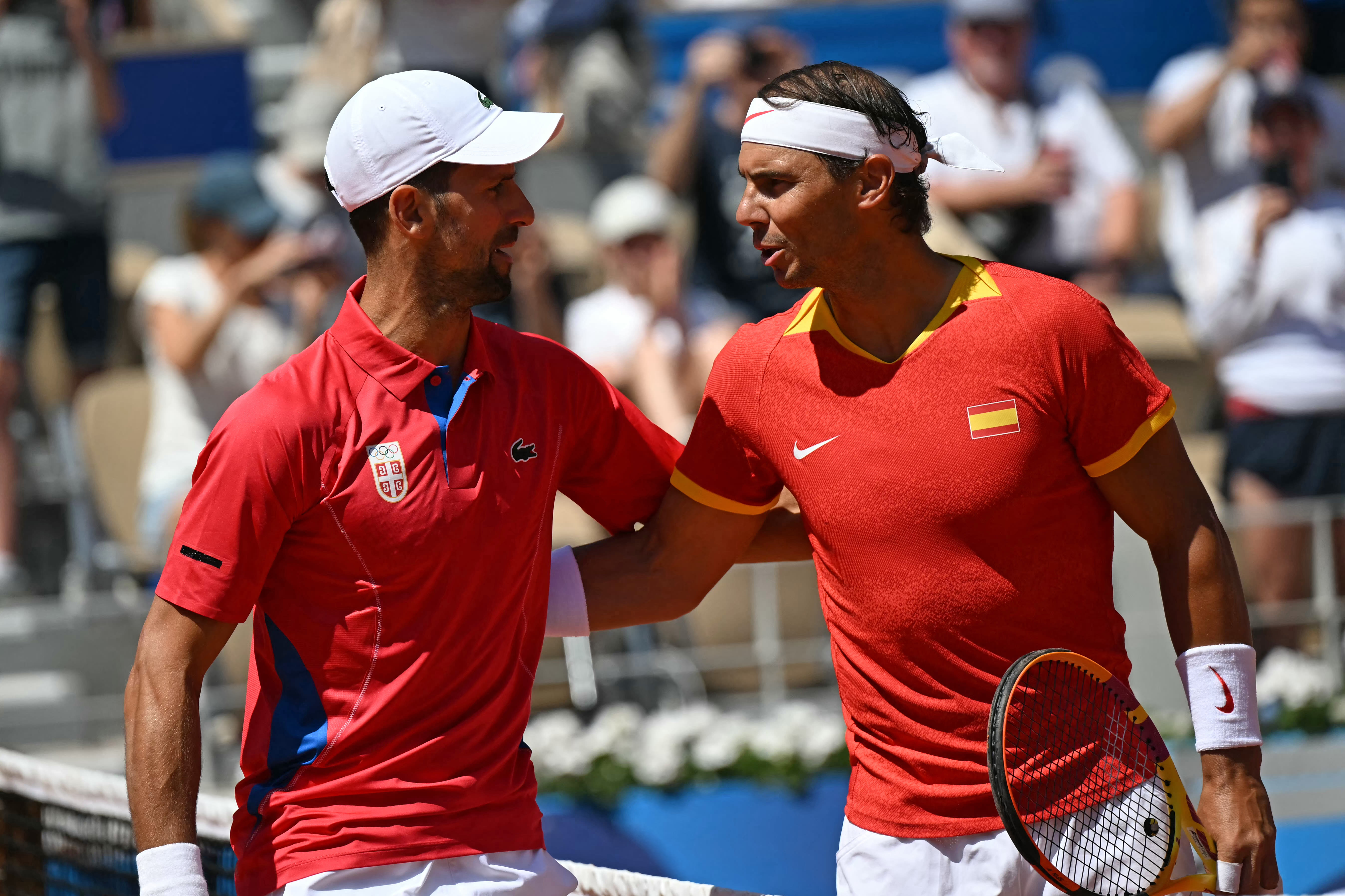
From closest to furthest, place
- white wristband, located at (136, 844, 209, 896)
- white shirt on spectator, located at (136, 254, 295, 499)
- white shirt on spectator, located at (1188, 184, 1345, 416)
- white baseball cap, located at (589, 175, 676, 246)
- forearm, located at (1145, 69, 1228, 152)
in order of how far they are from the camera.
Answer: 1. white wristband, located at (136, 844, 209, 896)
2. white shirt on spectator, located at (136, 254, 295, 499)
3. white shirt on spectator, located at (1188, 184, 1345, 416)
4. white baseball cap, located at (589, 175, 676, 246)
5. forearm, located at (1145, 69, 1228, 152)

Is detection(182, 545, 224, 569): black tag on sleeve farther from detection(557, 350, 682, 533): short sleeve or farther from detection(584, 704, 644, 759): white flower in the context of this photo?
detection(584, 704, 644, 759): white flower

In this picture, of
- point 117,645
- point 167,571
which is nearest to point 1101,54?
point 117,645

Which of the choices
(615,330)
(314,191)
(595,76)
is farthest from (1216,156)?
(314,191)

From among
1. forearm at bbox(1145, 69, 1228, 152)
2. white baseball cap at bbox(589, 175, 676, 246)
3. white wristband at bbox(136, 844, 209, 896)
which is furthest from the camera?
forearm at bbox(1145, 69, 1228, 152)

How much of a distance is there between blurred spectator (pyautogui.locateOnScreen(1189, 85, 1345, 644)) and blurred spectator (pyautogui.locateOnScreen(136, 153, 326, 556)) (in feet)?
13.1

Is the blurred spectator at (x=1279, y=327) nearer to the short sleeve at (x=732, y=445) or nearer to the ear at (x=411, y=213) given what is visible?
the short sleeve at (x=732, y=445)

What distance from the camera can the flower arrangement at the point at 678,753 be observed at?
588cm

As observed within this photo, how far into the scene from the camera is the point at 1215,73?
7621 mm

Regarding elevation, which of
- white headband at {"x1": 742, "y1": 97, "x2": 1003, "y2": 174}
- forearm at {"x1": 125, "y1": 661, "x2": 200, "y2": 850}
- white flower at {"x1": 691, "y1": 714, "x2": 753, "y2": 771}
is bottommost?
white flower at {"x1": 691, "y1": 714, "x2": 753, "y2": 771}

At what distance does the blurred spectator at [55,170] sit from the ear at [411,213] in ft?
15.7

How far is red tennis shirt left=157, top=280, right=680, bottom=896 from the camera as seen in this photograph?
106 inches

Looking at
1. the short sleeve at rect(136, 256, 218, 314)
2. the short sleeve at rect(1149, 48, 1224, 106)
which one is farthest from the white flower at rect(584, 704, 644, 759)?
the short sleeve at rect(1149, 48, 1224, 106)

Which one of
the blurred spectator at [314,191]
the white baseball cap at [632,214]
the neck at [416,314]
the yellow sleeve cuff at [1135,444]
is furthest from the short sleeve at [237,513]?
the white baseball cap at [632,214]

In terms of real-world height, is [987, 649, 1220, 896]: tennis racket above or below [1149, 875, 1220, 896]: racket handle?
above
